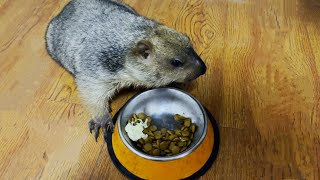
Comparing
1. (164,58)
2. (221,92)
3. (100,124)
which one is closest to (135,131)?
(100,124)

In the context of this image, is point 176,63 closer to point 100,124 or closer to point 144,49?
point 144,49

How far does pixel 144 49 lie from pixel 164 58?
105 millimetres

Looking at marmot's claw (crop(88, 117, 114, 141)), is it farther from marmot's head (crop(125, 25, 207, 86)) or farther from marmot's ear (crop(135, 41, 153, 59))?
marmot's ear (crop(135, 41, 153, 59))

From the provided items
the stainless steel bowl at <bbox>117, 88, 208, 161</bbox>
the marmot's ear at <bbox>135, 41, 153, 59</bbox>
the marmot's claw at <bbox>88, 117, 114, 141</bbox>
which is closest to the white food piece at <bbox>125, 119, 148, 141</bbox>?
the stainless steel bowl at <bbox>117, 88, 208, 161</bbox>

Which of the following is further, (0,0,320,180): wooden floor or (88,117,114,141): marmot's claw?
(88,117,114,141): marmot's claw

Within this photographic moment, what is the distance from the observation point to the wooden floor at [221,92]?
1.98m

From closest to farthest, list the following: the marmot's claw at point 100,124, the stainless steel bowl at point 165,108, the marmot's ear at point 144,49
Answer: the marmot's ear at point 144,49, the stainless steel bowl at point 165,108, the marmot's claw at point 100,124

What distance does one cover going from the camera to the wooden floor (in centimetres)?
198

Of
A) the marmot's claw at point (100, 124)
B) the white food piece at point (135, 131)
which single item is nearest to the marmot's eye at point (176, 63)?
the white food piece at point (135, 131)

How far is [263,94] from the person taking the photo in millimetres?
2252

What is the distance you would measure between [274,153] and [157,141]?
604 millimetres

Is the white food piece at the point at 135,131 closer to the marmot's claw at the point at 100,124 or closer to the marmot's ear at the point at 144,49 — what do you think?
the marmot's claw at the point at 100,124

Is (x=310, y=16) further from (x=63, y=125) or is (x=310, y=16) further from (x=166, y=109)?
(x=63, y=125)

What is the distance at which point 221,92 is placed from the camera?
2.26 m
